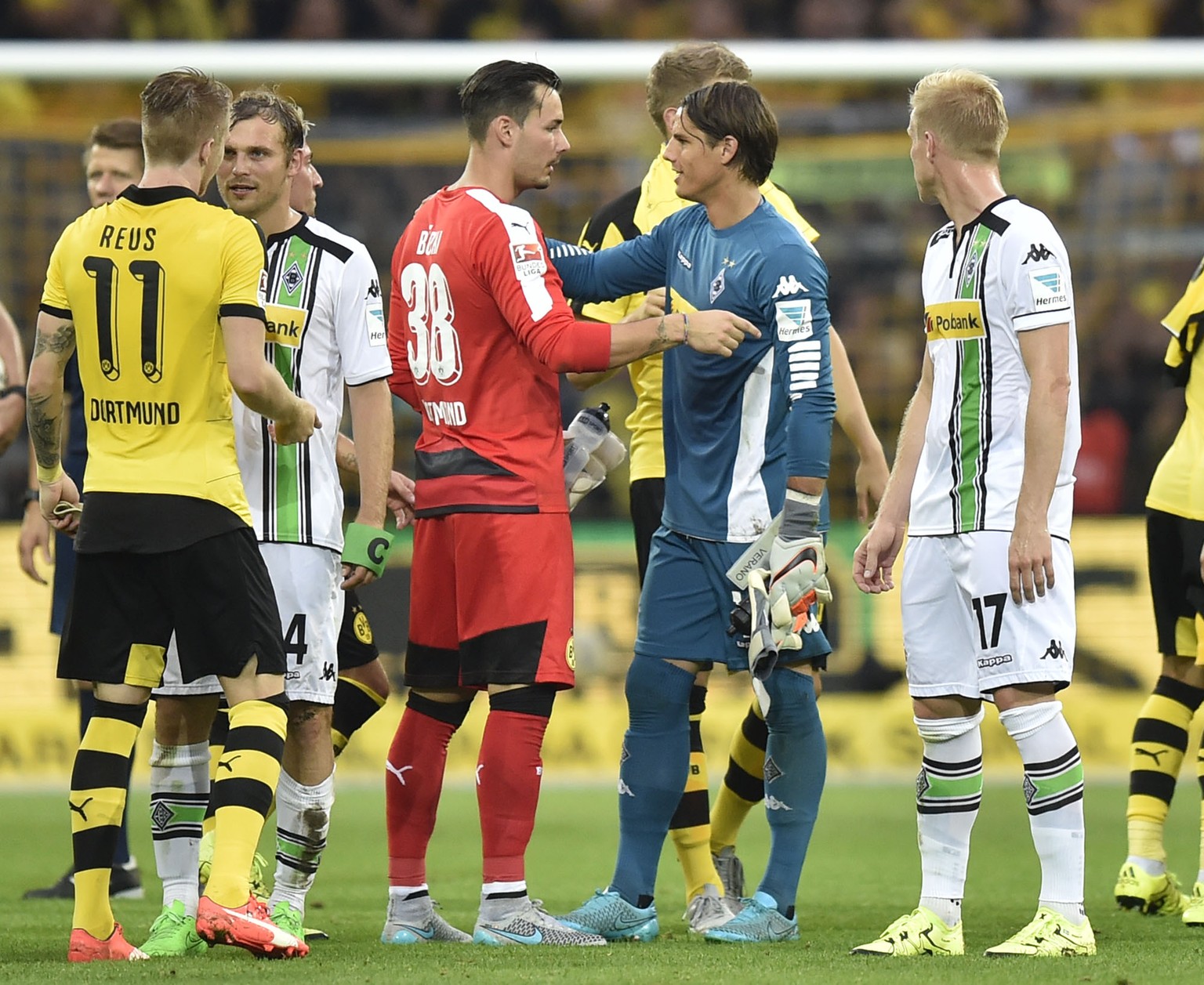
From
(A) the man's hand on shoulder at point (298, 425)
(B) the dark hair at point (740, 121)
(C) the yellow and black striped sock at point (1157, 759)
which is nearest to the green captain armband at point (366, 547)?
(A) the man's hand on shoulder at point (298, 425)

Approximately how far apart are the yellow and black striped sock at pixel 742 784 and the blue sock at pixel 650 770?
33.9 inches

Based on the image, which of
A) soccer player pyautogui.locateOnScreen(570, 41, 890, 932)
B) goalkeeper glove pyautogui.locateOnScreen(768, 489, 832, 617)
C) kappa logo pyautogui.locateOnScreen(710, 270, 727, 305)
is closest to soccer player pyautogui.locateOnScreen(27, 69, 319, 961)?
kappa logo pyautogui.locateOnScreen(710, 270, 727, 305)

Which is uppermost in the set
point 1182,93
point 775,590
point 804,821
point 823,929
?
point 1182,93

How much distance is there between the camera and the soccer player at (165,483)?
446 centimetres

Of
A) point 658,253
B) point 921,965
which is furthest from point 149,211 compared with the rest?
point 921,965

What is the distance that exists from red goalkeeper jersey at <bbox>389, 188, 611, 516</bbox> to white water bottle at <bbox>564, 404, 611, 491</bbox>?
18 centimetres

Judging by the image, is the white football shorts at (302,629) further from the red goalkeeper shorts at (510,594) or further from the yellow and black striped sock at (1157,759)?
the yellow and black striped sock at (1157,759)

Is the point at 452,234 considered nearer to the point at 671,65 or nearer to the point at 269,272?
the point at 269,272

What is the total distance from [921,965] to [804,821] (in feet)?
2.31

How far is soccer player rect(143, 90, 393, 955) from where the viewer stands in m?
4.92

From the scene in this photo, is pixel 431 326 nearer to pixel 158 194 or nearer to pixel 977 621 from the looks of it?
pixel 158 194

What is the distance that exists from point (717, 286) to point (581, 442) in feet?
2.12

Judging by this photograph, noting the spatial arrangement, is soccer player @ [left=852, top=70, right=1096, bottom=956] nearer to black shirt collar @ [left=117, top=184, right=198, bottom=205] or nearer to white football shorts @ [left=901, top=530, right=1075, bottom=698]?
white football shorts @ [left=901, top=530, right=1075, bottom=698]

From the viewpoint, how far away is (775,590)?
4.73 metres
